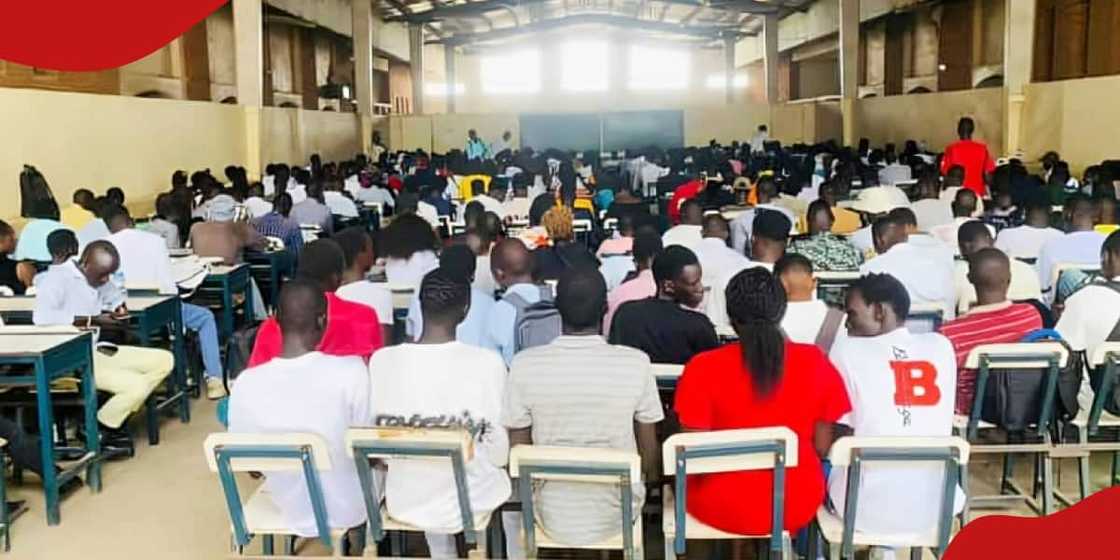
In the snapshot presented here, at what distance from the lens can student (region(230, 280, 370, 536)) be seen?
299 cm

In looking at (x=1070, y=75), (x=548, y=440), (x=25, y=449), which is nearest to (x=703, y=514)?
(x=548, y=440)

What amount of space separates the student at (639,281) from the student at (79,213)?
413cm

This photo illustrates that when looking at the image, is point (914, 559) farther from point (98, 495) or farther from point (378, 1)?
point (378, 1)

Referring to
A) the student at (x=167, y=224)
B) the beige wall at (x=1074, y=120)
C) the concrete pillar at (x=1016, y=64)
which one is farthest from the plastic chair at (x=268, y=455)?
the concrete pillar at (x=1016, y=64)

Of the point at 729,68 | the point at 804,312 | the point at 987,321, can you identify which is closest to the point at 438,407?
the point at 804,312

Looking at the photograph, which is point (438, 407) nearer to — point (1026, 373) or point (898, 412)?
point (898, 412)

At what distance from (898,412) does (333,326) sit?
6.86ft

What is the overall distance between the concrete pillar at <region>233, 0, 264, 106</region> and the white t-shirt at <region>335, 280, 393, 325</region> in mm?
9085

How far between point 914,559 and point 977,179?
22.6 ft

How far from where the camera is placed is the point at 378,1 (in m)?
20.2

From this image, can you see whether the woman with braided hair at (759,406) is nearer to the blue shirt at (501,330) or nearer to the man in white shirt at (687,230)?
the blue shirt at (501,330)

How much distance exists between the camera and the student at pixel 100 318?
Answer: 4.69m

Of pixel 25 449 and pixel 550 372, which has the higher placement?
pixel 550 372

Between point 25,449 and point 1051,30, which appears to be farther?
point 1051,30
